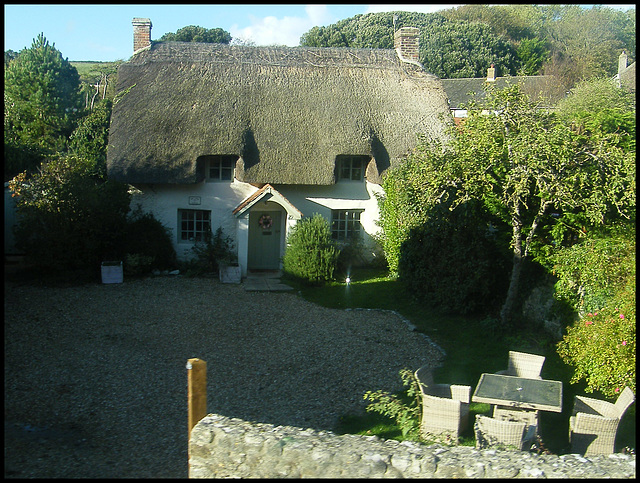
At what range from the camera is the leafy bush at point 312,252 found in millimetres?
14828

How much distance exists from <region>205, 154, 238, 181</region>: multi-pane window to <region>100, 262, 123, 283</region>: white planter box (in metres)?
3.74

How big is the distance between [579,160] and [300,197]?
8621 mm

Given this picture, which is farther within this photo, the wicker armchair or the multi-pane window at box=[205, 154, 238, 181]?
the multi-pane window at box=[205, 154, 238, 181]

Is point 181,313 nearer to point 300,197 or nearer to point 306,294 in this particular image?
point 306,294

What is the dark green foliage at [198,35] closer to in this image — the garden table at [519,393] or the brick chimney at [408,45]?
the brick chimney at [408,45]

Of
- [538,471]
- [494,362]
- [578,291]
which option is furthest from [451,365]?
[538,471]

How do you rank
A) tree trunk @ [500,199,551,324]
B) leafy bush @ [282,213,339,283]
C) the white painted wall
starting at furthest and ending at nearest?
the white painted wall
leafy bush @ [282,213,339,283]
tree trunk @ [500,199,551,324]

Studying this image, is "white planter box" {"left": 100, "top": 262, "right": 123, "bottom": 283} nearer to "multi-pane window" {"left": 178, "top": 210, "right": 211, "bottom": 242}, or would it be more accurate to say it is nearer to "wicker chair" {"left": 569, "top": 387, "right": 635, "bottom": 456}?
"multi-pane window" {"left": 178, "top": 210, "right": 211, "bottom": 242}

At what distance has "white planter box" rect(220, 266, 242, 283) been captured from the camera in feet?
49.2

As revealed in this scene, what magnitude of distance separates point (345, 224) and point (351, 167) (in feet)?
5.41

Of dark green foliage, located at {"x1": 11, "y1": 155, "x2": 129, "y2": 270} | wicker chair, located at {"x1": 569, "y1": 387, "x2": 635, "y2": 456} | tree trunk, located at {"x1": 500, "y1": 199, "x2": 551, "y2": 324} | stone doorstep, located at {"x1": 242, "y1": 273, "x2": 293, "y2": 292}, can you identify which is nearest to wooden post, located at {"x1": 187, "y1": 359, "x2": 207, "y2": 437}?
wicker chair, located at {"x1": 569, "y1": 387, "x2": 635, "y2": 456}

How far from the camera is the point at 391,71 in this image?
19172 millimetres

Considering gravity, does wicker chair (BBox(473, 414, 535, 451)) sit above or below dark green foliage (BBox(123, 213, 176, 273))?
below

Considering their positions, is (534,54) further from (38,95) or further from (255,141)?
(38,95)
